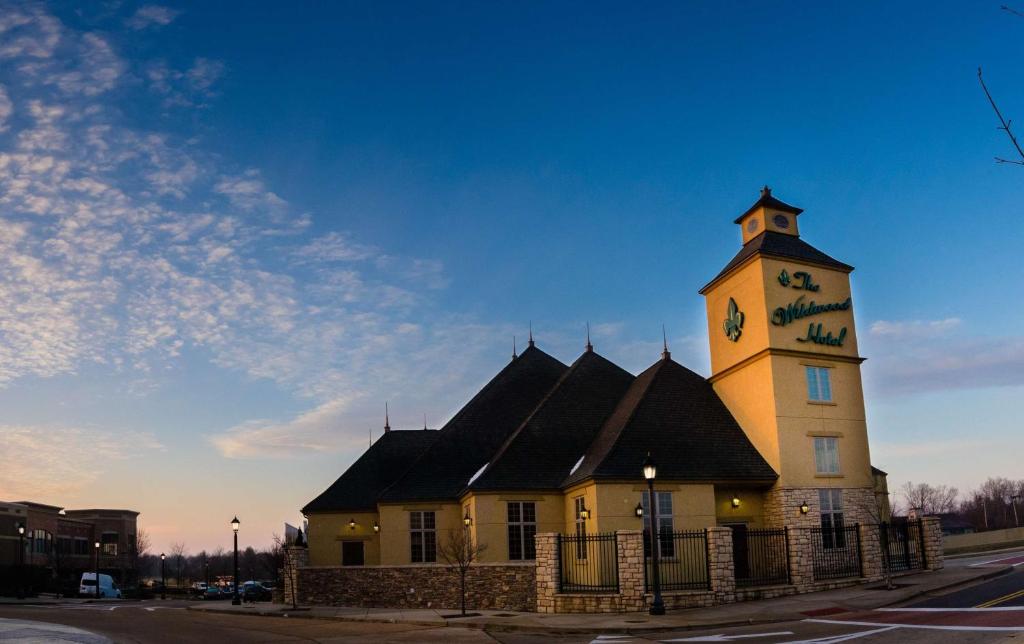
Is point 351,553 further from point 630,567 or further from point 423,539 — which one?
point 630,567

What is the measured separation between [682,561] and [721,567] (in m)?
2.31

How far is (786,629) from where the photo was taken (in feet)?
64.0

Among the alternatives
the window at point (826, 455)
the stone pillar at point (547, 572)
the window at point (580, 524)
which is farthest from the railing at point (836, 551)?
the stone pillar at point (547, 572)

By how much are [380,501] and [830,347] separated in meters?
19.7

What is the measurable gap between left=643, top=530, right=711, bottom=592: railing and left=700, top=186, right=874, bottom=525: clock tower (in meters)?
4.25

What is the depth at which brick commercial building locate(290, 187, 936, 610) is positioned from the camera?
1113 inches

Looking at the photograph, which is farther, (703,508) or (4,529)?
(4,529)

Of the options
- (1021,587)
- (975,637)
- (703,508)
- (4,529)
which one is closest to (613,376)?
(703,508)

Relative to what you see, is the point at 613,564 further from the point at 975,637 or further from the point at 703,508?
the point at 975,637

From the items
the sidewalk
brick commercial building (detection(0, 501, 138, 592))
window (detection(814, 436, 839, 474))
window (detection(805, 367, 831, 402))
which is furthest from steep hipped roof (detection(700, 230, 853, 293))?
brick commercial building (detection(0, 501, 138, 592))

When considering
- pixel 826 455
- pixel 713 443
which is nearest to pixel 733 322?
pixel 713 443

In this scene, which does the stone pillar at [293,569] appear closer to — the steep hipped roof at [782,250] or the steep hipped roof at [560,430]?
the steep hipped roof at [560,430]

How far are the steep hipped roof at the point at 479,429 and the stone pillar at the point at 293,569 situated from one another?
4684 millimetres

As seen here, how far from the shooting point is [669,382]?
111 feet
